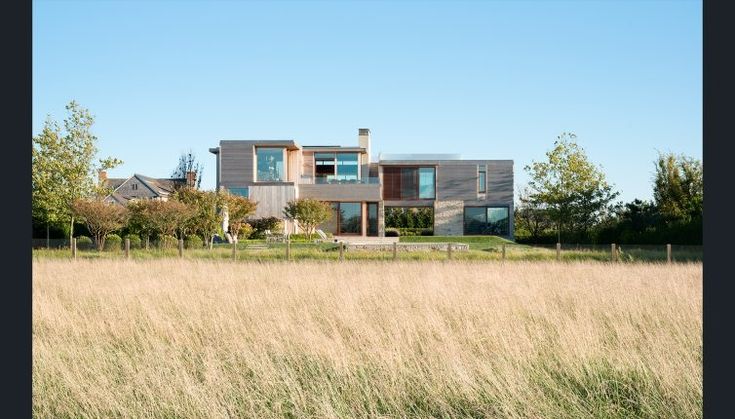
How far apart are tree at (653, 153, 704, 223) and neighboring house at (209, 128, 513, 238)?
12847mm

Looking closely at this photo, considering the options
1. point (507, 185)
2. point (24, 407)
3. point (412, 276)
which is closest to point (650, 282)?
point (412, 276)

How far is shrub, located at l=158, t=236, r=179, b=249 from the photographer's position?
27094 mm

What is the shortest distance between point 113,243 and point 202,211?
13.8 feet

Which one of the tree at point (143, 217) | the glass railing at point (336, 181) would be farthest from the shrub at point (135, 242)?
the glass railing at point (336, 181)

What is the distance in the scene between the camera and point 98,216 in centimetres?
2656

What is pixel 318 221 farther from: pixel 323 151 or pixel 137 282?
pixel 137 282

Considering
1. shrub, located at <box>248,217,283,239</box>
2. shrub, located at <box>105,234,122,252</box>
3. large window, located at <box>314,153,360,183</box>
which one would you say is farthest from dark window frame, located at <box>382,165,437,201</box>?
shrub, located at <box>105,234,122,252</box>

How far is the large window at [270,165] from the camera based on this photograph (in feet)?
134

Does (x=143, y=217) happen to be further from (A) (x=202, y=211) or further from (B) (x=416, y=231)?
(B) (x=416, y=231)

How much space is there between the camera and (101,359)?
23.2 ft

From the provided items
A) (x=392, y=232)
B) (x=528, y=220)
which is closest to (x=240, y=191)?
(x=392, y=232)

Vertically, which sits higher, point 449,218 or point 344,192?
point 344,192

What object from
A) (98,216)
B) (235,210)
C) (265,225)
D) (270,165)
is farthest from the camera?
(270,165)

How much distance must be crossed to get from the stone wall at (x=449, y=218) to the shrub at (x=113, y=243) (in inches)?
901
